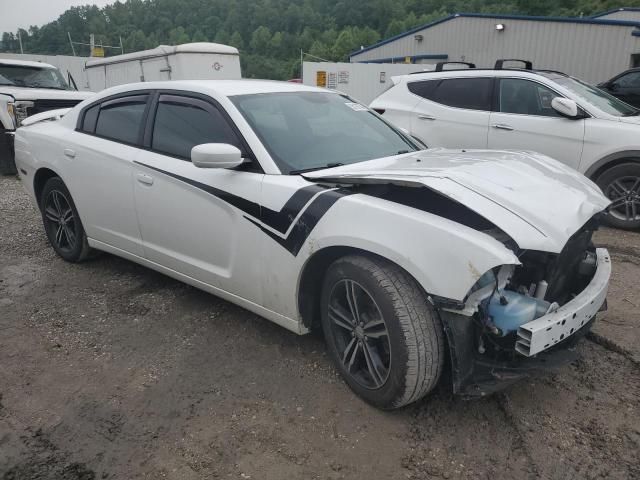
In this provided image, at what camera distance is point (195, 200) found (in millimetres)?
3279

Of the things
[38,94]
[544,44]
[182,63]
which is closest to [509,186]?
[38,94]

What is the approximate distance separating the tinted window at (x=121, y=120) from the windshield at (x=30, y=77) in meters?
6.52

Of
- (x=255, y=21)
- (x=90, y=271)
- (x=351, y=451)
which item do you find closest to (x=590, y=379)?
(x=351, y=451)

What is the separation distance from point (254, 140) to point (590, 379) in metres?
2.30

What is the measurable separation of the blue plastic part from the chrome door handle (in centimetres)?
235

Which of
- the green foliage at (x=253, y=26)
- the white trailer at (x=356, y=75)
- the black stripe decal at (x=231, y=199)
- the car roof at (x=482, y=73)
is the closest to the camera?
the black stripe decal at (x=231, y=199)

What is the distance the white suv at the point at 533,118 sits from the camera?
5.71m

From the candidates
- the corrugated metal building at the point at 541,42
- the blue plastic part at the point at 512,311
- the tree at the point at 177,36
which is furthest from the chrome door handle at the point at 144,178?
the tree at the point at 177,36

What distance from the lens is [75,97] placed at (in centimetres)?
890

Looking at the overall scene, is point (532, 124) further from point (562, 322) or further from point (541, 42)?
point (541, 42)

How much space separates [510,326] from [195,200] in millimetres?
1963

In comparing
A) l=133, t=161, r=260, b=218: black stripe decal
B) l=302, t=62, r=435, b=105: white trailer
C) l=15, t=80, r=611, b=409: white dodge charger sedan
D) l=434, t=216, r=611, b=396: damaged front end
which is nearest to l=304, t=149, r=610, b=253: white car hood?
l=15, t=80, r=611, b=409: white dodge charger sedan

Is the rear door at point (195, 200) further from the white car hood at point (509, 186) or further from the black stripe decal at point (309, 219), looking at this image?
the white car hood at point (509, 186)

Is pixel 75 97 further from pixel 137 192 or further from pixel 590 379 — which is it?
pixel 590 379
